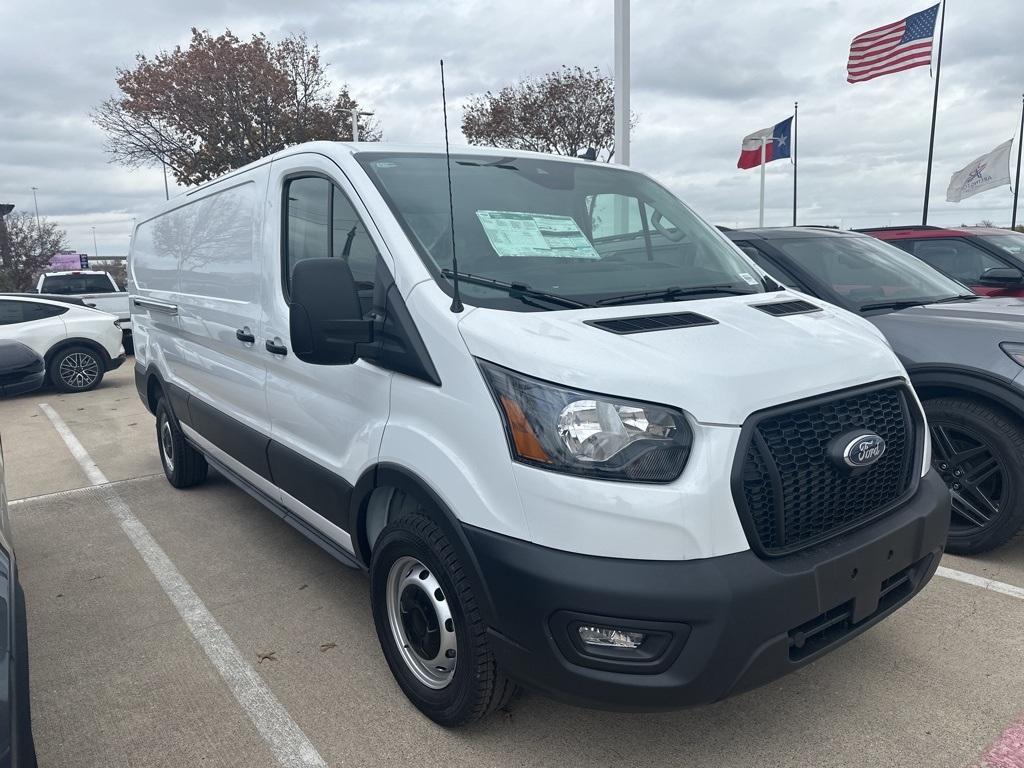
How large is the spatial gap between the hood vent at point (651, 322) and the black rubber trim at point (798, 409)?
40cm

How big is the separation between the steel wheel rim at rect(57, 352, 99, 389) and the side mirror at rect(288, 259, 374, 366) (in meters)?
10.0

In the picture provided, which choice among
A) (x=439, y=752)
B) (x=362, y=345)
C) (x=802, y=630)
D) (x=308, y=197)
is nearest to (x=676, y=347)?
(x=802, y=630)

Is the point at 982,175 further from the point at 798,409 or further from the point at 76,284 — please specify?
the point at 798,409

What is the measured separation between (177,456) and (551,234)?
3.84m

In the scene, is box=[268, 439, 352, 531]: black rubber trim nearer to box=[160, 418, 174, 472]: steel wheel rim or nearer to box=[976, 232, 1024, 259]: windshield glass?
box=[160, 418, 174, 472]: steel wheel rim

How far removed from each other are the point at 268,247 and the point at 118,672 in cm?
196

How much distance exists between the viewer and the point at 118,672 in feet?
10.1

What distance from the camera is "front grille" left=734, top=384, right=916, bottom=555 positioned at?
2090 millimetres

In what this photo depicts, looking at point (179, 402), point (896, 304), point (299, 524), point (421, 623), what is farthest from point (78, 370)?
point (896, 304)

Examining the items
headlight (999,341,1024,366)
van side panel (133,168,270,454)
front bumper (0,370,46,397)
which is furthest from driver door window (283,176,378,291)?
front bumper (0,370,46,397)

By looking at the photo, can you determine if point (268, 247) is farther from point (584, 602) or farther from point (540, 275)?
point (584, 602)

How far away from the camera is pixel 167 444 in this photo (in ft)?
18.9

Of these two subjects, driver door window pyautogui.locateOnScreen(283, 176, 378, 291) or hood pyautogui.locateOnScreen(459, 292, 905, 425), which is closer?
hood pyautogui.locateOnScreen(459, 292, 905, 425)

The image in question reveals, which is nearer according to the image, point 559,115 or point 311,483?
point 311,483
